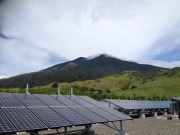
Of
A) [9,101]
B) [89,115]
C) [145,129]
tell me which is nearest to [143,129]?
[145,129]

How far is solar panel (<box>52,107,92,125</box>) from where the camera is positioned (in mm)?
14453

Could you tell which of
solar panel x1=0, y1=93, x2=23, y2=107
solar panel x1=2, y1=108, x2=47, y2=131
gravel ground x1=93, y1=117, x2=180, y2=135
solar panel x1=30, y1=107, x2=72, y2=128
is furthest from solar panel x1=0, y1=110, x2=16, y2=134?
gravel ground x1=93, y1=117, x2=180, y2=135

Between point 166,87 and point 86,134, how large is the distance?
96.0 m

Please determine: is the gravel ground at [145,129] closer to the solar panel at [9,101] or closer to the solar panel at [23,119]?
the solar panel at [9,101]

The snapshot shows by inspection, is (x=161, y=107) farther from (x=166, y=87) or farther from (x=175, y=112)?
(x=166, y=87)

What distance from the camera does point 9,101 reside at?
14133 mm

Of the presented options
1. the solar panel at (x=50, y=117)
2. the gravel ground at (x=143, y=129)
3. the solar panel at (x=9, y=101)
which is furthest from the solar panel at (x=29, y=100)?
the gravel ground at (x=143, y=129)

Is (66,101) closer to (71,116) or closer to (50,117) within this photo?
(71,116)

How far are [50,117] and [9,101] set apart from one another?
2.22 meters

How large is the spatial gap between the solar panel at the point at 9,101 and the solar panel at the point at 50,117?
0.81 m

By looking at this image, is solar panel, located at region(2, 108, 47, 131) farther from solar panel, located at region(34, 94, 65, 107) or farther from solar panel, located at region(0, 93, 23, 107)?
solar panel, located at region(34, 94, 65, 107)

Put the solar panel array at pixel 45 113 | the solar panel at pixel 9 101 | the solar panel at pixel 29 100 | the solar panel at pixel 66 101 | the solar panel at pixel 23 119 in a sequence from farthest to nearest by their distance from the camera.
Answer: the solar panel at pixel 66 101, the solar panel at pixel 29 100, the solar panel at pixel 9 101, the solar panel array at pixel 45 113, the solar panel at pixel 23 119

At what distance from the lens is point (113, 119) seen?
56.8 ft

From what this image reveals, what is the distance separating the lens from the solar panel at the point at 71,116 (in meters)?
14.5
